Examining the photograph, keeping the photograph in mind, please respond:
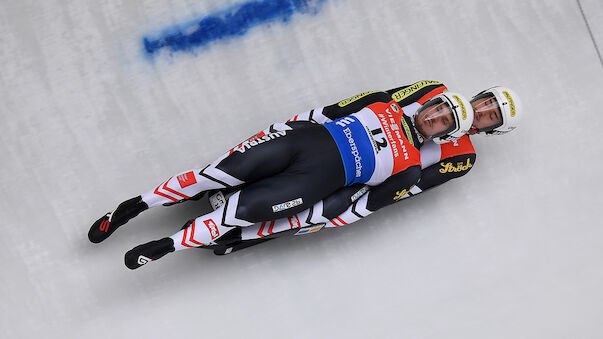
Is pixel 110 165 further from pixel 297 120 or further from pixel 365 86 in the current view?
pixel 365 86

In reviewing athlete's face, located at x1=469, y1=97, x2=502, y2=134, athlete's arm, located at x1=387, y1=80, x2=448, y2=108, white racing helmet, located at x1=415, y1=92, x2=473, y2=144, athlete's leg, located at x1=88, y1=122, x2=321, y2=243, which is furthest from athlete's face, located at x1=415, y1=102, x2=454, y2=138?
athlete's leg, located at x1=88, y1=122, x2=321, y2=243

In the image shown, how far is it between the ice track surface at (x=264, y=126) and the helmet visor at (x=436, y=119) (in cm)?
63

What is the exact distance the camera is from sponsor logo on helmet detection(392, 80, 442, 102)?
12.5 ft

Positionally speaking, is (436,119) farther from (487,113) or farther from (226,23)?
(226,23)

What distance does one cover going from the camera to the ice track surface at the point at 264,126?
3480 mm

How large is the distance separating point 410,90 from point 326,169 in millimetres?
963

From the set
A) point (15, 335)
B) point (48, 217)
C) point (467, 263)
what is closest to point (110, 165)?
point (48, 217)

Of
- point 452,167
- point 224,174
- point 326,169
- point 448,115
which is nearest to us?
point 224,174

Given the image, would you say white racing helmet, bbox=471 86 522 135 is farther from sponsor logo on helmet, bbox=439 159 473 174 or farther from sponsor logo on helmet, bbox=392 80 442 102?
sponsor logo on helmet, bbox=392 80 442 102

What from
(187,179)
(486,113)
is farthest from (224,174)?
(486,113)

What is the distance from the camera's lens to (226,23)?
13.2 feet

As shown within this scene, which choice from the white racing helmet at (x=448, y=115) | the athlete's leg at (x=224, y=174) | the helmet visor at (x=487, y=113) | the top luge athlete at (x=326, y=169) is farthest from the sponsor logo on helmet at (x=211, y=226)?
the helmet visor at (x=487, y=113)

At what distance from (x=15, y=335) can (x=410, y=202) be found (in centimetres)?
247

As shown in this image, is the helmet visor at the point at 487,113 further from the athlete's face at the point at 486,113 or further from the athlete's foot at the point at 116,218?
the athlete's foot at the point at 116,218
